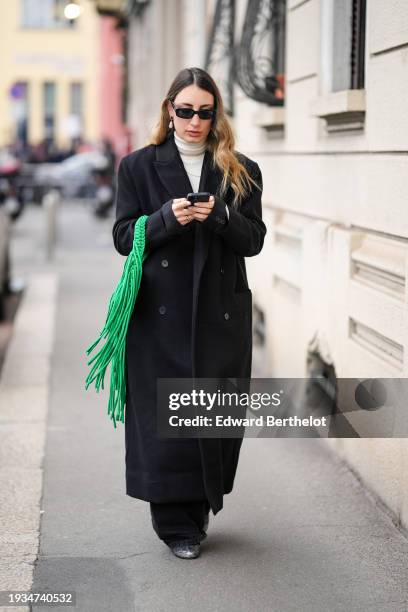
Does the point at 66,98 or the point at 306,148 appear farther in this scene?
the point at 66,98

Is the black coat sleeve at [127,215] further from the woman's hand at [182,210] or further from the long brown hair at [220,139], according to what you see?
the long brown hair at [220,139]

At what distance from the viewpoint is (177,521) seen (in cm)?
473

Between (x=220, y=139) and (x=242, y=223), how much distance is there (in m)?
0.34

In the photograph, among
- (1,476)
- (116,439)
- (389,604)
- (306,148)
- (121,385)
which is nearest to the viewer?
(389,604)

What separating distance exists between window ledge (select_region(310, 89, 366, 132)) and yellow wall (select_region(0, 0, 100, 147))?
48759 mm

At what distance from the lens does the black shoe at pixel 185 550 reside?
15.5ft

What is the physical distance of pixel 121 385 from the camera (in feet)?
15.5

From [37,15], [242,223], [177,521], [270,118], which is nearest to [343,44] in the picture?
[270,118]

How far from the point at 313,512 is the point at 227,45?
6291mm

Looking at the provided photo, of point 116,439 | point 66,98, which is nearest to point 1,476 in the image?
point 116,439

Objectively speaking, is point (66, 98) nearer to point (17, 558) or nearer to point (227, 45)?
point (227, 45)

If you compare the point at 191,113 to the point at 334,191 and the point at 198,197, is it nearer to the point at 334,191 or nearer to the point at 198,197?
the point at 198,197

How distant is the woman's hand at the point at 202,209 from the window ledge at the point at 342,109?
1916mm

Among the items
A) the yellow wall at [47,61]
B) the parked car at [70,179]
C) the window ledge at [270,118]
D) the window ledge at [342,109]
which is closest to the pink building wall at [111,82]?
the parked car at [70,179]
